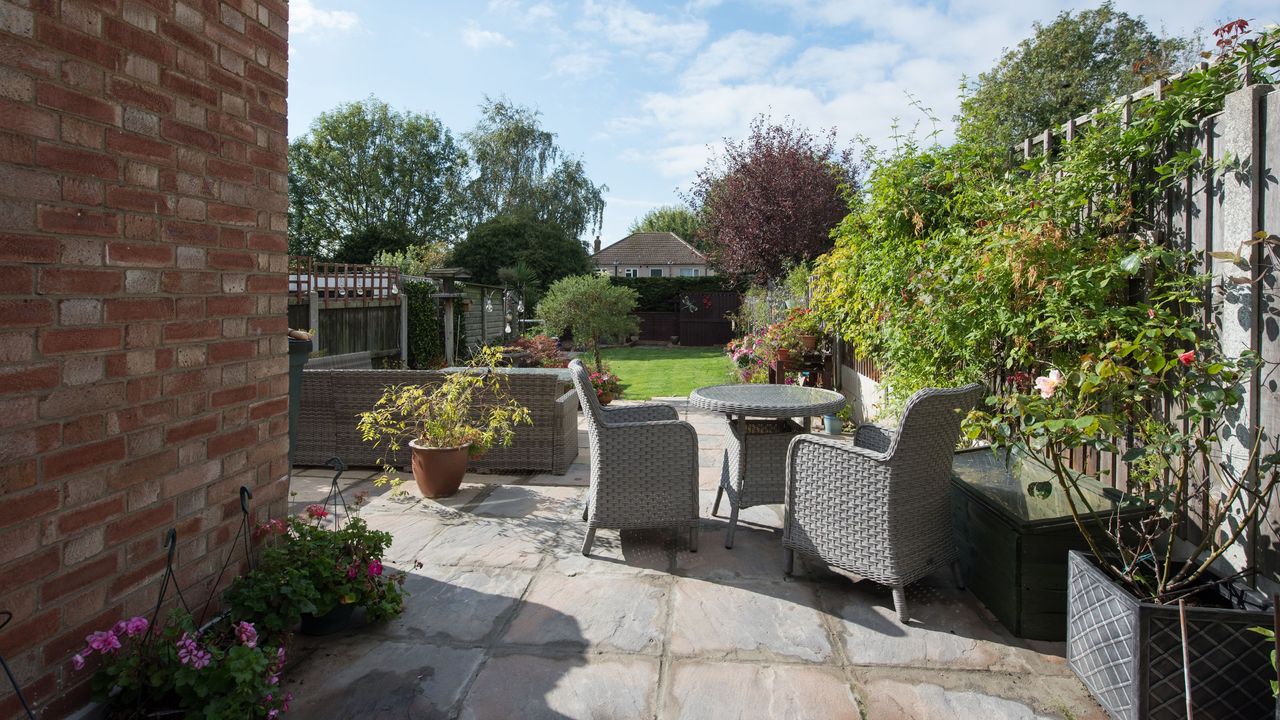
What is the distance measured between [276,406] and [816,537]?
2238 millimetres

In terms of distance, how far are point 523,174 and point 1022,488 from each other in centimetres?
2883

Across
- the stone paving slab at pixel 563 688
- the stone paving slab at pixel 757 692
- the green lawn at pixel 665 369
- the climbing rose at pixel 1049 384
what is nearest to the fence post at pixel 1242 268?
the climbing rose at pixel 1049 384

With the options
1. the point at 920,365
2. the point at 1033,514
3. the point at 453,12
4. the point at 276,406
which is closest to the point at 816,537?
the point at 1033,514

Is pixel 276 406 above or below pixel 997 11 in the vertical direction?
below

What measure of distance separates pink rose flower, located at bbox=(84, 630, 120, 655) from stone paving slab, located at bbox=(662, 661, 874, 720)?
4.85ft

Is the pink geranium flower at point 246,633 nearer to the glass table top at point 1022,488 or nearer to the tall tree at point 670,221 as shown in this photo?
the glass table top at point 1022,488

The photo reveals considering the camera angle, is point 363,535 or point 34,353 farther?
point 363,535

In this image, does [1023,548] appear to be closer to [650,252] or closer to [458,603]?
[458,603]

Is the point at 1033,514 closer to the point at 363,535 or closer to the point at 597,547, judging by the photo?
the point at 597,547

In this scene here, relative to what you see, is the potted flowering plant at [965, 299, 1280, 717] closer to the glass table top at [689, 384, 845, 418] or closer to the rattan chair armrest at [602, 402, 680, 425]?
the glass table top at [689, 384, 845, 418]

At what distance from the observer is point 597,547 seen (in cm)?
344

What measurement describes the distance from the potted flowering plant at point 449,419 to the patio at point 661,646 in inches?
30.0

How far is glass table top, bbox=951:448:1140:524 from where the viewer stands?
2.40m

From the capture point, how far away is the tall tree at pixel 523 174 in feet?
94.1
